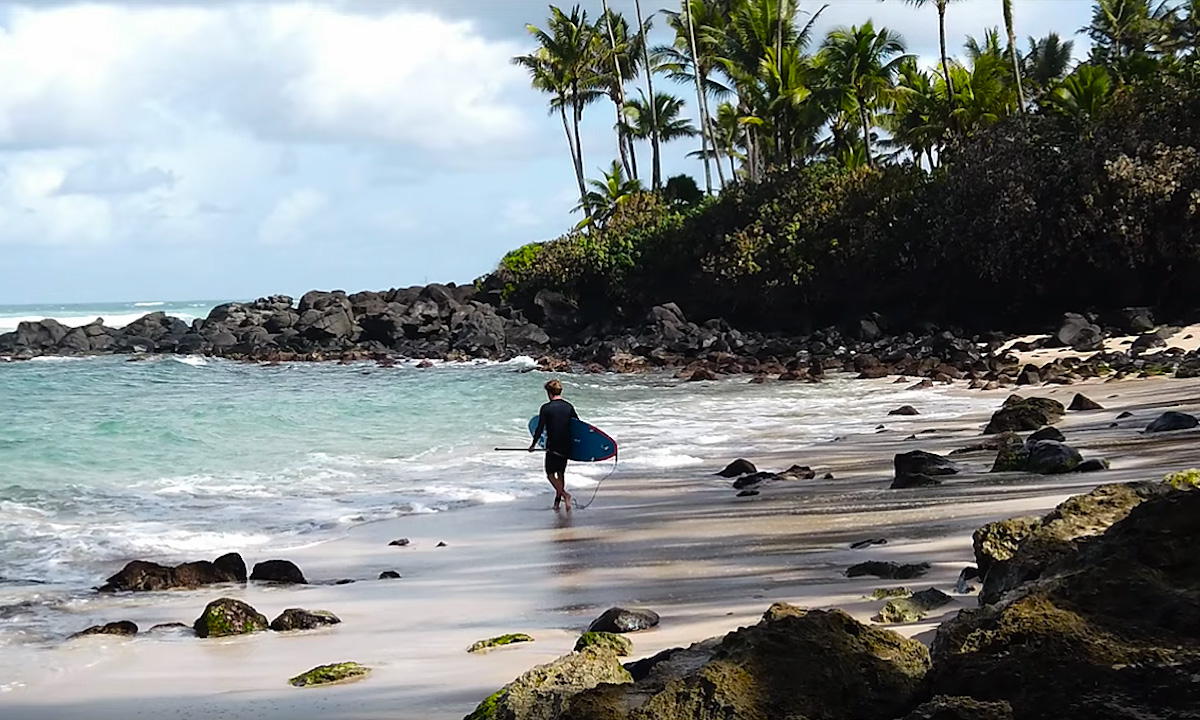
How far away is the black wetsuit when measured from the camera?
41.1ft

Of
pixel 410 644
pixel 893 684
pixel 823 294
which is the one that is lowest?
pixel 410 644

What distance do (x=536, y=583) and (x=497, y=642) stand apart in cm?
209

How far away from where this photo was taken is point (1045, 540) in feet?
14.1

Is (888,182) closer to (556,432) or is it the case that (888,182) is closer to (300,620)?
(556,432)

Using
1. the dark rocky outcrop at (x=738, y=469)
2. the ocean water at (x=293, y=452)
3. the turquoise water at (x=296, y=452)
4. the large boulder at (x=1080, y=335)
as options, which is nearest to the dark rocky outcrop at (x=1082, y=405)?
the turquoise water at (x=296, y=452)

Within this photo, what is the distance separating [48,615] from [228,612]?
5.66 feet

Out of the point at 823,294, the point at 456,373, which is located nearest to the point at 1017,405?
the point at 456,373

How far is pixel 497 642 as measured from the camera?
20.9 feet

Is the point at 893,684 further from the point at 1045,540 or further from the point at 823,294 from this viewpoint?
the point at 823,294

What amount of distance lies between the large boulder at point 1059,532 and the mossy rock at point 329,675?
2.95 m

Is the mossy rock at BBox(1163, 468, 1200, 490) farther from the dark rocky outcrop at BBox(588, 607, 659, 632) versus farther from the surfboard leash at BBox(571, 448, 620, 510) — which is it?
the surfboard leash at BBox(571, 448, 620, 510)

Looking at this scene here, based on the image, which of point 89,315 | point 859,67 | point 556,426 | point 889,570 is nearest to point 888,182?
point 859,67

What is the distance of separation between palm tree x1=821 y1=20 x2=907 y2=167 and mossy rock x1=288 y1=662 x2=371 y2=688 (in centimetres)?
3786

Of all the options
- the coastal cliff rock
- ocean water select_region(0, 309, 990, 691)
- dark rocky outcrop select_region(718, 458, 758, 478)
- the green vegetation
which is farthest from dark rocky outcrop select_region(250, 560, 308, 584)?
Answer: the green vegetation
